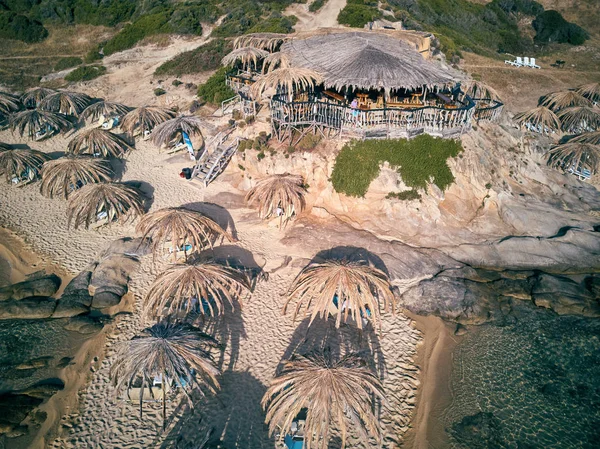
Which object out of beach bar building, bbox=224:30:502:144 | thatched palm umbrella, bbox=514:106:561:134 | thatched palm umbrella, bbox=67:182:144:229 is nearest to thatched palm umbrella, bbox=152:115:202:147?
beach bar building, bbox=224:30:502:144

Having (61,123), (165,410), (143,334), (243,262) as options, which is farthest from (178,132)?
(165,410)

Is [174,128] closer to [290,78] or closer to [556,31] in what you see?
[290,78]

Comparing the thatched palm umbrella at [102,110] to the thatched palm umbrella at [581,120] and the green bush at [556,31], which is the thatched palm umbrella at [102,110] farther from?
the green bush at [556,31]

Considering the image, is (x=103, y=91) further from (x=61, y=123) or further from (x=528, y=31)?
(x=528, y=31)

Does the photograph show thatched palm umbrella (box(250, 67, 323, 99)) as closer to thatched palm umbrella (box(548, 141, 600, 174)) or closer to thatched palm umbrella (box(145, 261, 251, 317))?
thatched palm umbrella (box(145, 261, 251, 317))

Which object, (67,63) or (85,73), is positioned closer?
(85,73)

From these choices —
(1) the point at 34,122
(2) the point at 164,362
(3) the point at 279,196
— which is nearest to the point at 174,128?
(3) the point at 279,196
